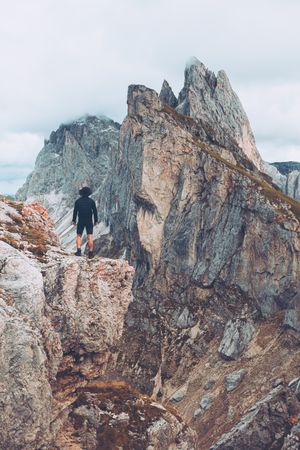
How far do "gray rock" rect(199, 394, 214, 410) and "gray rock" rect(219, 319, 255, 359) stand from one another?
12.0 meters

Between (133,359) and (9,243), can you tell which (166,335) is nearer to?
(133,359)

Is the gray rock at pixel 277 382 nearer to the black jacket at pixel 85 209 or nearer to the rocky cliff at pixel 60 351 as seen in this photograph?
the rocky cliff at pixel 60 351

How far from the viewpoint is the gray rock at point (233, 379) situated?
359 ft

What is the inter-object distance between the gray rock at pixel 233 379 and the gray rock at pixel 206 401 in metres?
3.98

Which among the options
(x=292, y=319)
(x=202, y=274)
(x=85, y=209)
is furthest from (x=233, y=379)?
(x=85, y=209)

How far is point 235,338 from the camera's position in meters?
122

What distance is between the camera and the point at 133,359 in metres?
131

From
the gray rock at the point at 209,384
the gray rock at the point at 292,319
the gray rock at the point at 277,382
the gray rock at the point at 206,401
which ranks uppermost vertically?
the gray rock at the point at 292,319

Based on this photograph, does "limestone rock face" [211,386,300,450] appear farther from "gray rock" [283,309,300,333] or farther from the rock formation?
"gray rock" [283,309,300,333]

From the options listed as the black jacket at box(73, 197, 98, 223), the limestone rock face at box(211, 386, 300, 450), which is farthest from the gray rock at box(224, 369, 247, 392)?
the black jacket at box(73, 197, 98, 223)

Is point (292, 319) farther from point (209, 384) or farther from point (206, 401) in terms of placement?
point (206, 401)

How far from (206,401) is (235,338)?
59.6ft

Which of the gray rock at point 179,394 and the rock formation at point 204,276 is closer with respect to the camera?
the rock formation at point 204,276

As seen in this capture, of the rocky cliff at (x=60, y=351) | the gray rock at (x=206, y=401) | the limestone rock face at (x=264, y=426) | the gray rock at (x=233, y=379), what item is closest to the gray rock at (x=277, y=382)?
the limestone rock face at (x=264, y=426)
